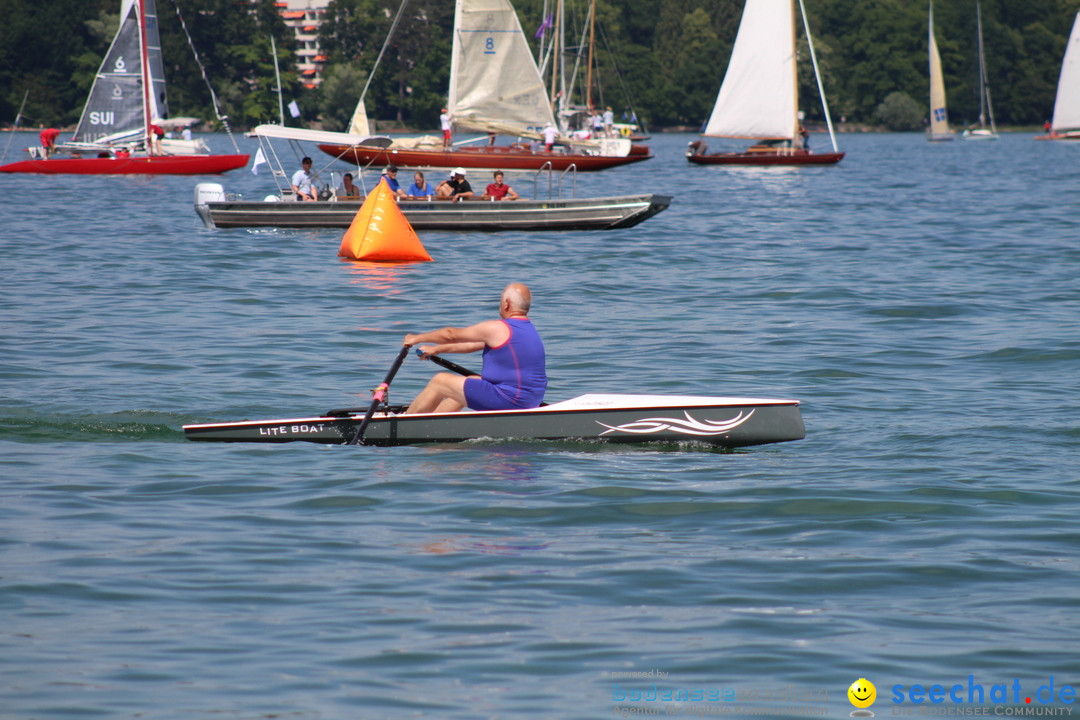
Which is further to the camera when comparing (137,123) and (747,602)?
(137,123)

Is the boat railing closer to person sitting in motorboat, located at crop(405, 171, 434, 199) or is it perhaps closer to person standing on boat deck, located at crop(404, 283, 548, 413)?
person sitting in motorboat, located at crop(405, 171, 434, 199)

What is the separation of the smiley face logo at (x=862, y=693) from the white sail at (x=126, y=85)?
43.9 meters

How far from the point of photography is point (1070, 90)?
87375mm

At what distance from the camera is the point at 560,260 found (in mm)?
24062

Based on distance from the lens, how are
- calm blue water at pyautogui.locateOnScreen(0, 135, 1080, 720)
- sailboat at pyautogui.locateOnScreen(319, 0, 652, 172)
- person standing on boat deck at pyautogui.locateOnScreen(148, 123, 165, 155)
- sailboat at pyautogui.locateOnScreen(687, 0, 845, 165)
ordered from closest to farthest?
calm blue water at pyautogui.locateOnScreen(0, 135, 1080, 720) → sailboat at pyautogui.locateOnScreen(319, 0, 652, 172) → person standing on boat deck at pyautogui.locateOnScreen(148, 123, 165, 155) → sailboat at pyautogui.locateOnScreen(687, 0, 845, 165)

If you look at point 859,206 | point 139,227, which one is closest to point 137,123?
point 139,227

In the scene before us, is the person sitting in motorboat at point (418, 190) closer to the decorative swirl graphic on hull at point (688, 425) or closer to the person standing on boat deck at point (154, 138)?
the decorative swirl graphic on hull at point (688, 425)

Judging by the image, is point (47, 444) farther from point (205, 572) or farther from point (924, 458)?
point (924, 458)

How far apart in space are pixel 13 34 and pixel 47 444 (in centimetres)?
11504

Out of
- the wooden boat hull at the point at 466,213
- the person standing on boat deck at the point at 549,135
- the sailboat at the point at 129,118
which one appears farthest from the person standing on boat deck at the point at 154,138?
the wooden boat hull at the point at 466,213

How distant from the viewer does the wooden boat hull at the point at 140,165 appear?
1866 inches

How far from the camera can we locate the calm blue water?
583 centimetres

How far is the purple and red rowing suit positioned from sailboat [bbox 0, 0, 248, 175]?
125ft

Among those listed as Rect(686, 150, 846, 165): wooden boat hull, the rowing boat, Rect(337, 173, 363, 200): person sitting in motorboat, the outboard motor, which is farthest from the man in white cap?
Rect(686, 150, 846, 165): wooden boat hull
